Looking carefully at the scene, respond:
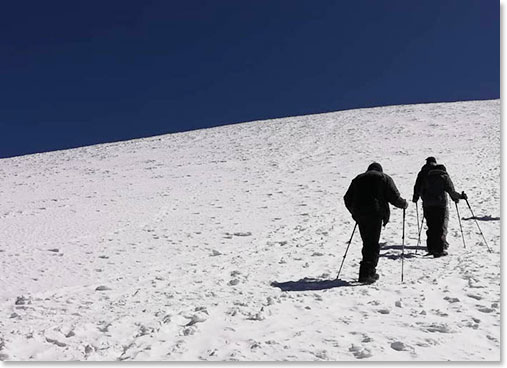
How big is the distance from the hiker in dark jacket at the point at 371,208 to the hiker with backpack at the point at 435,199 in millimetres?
2458

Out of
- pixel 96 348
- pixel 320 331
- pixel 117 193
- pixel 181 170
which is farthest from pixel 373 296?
pixel 181 170

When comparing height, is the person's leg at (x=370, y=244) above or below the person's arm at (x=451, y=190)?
below

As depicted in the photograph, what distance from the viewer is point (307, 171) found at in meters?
22.1

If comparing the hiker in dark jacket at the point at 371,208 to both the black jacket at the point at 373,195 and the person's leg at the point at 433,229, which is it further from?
the person's leg at the point at 433,229

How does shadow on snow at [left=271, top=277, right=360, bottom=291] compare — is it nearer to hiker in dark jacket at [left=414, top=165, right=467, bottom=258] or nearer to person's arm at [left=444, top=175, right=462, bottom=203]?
hiker in dark jacket at [left=414, top=165, right=467, bottom=258]

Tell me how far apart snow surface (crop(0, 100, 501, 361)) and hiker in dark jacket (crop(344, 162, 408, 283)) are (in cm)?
32

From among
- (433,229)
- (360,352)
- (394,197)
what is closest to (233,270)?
(394,197)

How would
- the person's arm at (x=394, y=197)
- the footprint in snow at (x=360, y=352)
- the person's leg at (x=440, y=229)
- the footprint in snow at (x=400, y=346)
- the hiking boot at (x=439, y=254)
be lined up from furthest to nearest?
the person's leg at (x=440, y=229) → the hiking boot at (x=439, y=254) → the person's arm at (x=394, y=197) → the footprint in snow at (x=400, y=346) → the footprint in snow at (x=360, y=352)

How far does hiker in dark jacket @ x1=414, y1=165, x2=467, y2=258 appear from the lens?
986 cm

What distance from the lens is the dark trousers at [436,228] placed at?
975 cm

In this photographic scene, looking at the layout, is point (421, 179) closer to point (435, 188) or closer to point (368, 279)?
point (435, 188)

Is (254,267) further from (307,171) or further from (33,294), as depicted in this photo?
(307,171)

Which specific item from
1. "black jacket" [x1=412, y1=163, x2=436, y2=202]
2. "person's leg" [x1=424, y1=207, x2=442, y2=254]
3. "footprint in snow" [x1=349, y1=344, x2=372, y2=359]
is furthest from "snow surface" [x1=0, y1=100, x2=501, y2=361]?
"black jacket" [x1=412, y1=163, x2=436, y2=202]

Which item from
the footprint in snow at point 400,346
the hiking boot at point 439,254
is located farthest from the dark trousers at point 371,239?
the footprint in snow at point 400,346
